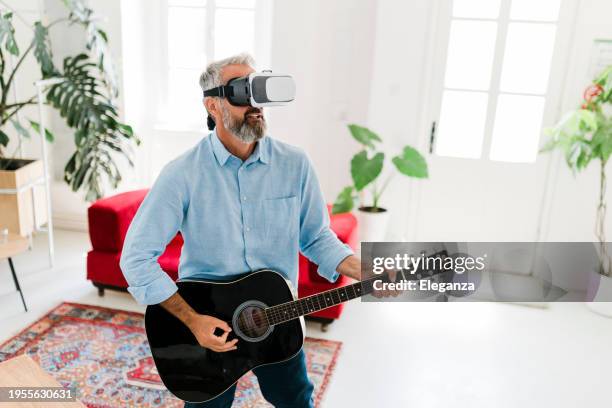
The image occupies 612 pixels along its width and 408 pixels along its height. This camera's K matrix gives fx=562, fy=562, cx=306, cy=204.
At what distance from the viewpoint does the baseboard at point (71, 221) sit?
4.49m

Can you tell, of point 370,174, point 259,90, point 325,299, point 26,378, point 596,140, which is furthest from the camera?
point 370,174

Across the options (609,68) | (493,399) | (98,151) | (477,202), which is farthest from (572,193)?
(98,151)

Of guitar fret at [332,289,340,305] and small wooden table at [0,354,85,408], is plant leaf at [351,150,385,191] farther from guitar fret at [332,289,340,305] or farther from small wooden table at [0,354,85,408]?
small wooden table at [0,354,85,408]

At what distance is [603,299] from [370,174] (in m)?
1.63

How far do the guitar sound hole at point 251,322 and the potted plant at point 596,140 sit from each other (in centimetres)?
230

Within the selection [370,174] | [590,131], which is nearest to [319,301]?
[370,174]

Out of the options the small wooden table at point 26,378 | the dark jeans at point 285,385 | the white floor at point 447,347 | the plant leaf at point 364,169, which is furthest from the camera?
the plant leaf at point 364,169

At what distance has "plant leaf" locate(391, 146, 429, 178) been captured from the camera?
11.4ft

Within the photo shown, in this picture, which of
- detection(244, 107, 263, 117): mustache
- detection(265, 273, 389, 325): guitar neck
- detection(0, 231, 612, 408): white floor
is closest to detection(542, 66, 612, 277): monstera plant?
detection(0, 231, 612, 408): white floor

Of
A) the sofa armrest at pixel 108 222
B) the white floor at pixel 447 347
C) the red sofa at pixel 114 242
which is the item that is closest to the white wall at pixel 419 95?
the white floor at pixel 447 347

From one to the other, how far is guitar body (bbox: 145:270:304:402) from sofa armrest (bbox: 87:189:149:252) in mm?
1627

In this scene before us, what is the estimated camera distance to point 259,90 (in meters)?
1.44

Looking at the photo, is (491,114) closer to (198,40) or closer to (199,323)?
(198,40)

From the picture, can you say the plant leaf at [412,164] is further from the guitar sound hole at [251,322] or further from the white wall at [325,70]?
the guitar sound hole at [251,322]
